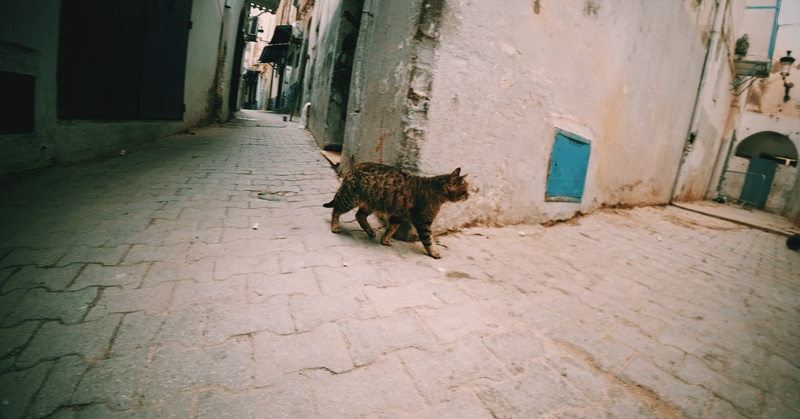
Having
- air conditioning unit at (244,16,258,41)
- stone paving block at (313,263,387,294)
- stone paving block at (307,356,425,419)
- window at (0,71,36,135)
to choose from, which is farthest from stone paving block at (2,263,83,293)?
air conditioning unit at (244,16,258,41)

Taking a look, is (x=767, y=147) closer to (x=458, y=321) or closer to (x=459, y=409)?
(x=458, y=321)

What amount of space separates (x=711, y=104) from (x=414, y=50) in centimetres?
1000

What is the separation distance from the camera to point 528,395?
4.79ft

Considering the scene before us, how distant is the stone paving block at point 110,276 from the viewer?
1.81 m

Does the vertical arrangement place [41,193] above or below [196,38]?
below

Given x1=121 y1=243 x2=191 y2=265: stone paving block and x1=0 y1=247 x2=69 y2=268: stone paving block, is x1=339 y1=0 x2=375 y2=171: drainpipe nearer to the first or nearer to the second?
x1=121 y1=243 x2=191 y2=265: stone paving block

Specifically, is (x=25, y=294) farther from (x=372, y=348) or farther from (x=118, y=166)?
(x=118, y=166)

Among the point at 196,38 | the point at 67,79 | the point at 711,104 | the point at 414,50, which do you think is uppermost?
the point at 711,104

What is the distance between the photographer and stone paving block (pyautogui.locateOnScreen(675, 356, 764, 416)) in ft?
5.13

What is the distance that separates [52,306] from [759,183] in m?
21.7

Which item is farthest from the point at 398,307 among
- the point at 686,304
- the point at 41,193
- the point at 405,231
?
the point at 41,193

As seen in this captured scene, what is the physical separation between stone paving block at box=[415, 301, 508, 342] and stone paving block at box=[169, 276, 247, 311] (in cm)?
107

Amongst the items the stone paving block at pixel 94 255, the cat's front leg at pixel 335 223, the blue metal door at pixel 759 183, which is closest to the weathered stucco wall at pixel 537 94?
the cat's front leg at pixel 335 223

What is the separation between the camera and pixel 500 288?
2.41m
